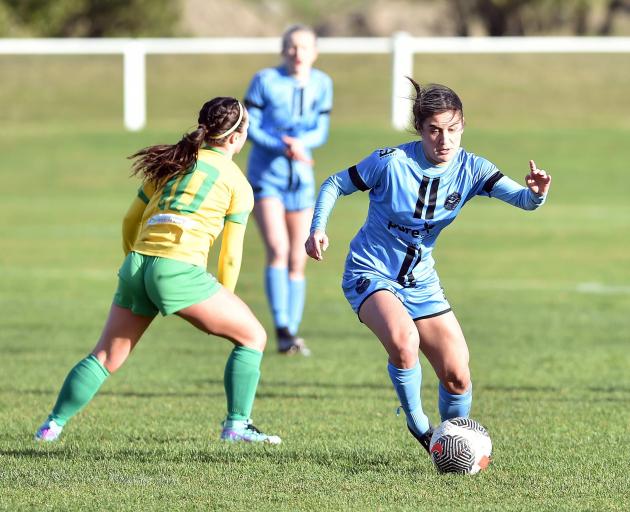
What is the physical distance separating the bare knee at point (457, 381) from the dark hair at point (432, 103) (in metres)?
1.16

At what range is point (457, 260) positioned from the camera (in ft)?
58.1

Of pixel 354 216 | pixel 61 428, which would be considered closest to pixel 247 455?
pixel 61 428

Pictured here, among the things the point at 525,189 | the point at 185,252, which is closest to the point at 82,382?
the point at 185,252

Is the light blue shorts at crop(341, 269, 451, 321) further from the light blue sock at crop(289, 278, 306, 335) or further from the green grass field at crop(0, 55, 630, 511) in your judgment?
the light blue sock at crop(289, 278, 306, 335)

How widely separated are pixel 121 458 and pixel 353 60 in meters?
28.6

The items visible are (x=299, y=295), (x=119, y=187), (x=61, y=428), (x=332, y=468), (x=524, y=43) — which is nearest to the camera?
(x=332, y=468)

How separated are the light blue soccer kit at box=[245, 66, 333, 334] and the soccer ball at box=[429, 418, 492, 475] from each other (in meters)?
4.59

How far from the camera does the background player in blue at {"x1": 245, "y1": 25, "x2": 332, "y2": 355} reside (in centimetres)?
1034

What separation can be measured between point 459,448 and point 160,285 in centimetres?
158

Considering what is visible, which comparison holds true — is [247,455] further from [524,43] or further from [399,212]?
[524,43]

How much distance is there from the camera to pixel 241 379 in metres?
6.61

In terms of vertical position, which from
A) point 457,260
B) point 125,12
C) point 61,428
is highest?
point 61,428

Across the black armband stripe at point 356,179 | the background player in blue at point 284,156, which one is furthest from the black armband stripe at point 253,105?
the black armband stripe at point 356,179

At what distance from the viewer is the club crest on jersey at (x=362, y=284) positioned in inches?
244
